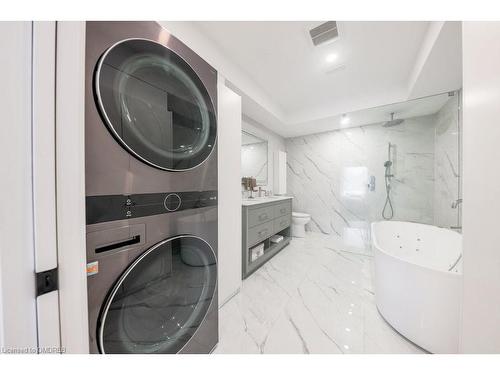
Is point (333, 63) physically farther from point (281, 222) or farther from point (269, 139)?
point (281, 222)

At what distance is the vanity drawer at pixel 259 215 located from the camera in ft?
5.87

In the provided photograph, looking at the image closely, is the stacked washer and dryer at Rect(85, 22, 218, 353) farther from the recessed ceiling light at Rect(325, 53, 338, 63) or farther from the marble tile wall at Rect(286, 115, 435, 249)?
the marble tile wall at Rect(286, 115, 435, 249)

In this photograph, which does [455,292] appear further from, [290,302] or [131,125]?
[131,125]

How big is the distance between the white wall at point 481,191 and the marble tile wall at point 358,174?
240 centimetres

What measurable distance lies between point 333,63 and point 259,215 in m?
1.84

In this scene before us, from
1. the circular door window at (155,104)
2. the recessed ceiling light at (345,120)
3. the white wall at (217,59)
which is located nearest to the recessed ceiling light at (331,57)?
the white wall at (217,59)

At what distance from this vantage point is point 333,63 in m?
1.77

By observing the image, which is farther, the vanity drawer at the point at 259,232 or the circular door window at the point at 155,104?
the vanity drawer at the point at 259,232

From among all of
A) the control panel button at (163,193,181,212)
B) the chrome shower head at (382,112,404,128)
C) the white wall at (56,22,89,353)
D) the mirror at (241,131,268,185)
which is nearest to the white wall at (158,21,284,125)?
the mirror at (241,131,268,185)

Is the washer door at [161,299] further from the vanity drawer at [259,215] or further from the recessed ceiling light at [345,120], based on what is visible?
the recessed ceiling light at [345,120]

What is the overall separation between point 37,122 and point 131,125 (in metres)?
0.22

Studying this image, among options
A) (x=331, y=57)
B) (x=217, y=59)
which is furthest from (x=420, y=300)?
(x=217, y=59)

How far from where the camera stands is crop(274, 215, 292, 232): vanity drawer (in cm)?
230
